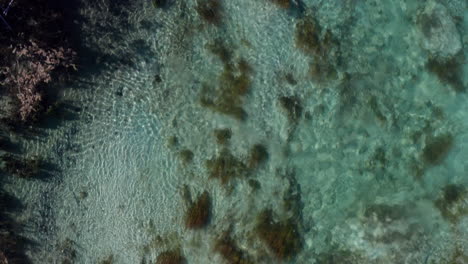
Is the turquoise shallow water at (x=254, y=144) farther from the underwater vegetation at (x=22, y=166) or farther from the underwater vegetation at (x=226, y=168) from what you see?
the underwater vegetation at (x=22, y=166)

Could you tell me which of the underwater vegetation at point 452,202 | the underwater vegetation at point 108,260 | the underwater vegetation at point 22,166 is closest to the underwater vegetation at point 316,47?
the underwater vegetation at point 452,202

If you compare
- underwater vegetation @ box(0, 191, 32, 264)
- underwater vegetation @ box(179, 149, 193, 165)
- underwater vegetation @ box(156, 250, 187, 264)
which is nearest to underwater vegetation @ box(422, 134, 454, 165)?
underwater vegetation @ box(179, 149, 193, 165)

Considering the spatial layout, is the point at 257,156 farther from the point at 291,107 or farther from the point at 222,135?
the point at 291,107

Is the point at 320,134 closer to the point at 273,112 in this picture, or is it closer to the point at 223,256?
the point at 273,112

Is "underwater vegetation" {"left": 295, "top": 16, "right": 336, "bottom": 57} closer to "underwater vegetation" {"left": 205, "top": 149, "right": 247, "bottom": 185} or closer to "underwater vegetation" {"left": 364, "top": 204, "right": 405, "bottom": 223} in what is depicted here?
"underwater vegetation" {"left": 205, "top": 149, "right": 247, "bottom": 185}

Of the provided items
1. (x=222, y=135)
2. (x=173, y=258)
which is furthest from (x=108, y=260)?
(x=222, y=135)

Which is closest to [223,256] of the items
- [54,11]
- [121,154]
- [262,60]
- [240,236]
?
[240,236]
